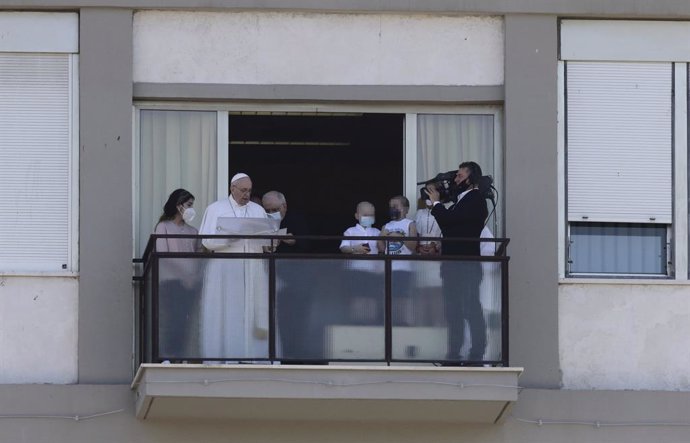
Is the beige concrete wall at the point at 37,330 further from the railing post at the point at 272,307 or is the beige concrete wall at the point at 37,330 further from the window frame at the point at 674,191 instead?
the window frame at the point at 674,191

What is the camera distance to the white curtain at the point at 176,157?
2005 cm

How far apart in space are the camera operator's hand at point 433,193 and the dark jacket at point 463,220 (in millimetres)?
425

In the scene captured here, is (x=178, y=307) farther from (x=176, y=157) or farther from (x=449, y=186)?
(x=449, y=186)

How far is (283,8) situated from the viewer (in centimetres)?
1994

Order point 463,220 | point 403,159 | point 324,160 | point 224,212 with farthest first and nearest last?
point 324,160, point 403,159, point 224,212, point 463,220

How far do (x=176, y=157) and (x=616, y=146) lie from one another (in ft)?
13.4

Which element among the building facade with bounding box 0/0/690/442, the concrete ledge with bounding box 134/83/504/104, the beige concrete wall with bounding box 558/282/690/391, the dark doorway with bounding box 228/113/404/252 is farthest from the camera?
the dark doorway with bounding box 228/113/404/252

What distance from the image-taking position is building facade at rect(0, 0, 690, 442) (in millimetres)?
19359

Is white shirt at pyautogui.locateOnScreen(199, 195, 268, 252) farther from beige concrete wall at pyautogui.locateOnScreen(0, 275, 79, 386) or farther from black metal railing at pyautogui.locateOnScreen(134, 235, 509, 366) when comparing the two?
beige concrete wall at pyautogui.locateOnScreen(0, 275, 79, 386)

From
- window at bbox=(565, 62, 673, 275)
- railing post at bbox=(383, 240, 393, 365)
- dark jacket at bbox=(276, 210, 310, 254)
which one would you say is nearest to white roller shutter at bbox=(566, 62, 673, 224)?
window at bbox=(565, 62, 673, 275)

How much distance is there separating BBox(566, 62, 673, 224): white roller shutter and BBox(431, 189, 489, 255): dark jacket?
4.07 ft

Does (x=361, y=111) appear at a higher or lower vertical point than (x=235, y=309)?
higher

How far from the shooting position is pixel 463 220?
19.0 meters

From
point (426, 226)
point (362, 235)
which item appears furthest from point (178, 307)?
point (426, 226)
